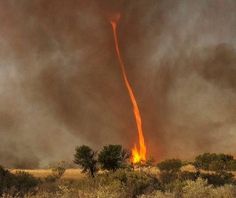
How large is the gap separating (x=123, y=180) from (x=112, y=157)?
86.4 feet

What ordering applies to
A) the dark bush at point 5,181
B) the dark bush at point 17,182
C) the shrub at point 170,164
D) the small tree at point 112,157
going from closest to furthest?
the dark bush at point 5,181, the dark bush at point 17,182, the small tree at point 112,157, the shrub at point 170,164

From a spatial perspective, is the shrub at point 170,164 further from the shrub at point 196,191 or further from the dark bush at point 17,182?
A: the shrub at point 196,191

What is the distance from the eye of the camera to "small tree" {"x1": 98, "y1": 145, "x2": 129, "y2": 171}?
78.9 metres

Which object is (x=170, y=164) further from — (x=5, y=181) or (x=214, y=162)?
(x=5, y=181)

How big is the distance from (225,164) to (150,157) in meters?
24.2

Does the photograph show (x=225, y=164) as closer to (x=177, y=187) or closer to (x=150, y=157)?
(x=150, y=157)

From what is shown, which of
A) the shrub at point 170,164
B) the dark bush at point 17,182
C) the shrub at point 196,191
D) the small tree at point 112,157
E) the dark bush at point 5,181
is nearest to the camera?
the shrub at point 196,191

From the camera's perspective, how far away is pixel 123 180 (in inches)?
2098

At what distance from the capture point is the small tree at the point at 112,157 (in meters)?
78.9

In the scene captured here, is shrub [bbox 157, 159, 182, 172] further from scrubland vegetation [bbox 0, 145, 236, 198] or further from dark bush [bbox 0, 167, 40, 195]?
dark bush [bbox 0, 167, 40, 195]

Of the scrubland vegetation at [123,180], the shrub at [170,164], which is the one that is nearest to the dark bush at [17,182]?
the scrubland vegetation at [123,180]

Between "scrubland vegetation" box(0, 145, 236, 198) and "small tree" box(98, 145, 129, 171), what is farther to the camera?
"small tree" box(98, 145, 129, 171)

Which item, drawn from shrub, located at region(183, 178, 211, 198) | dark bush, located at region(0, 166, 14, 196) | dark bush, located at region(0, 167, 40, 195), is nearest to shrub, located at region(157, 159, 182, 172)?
dark bush, located at region(0, 167, 40, 195)

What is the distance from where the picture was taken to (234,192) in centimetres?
3778
